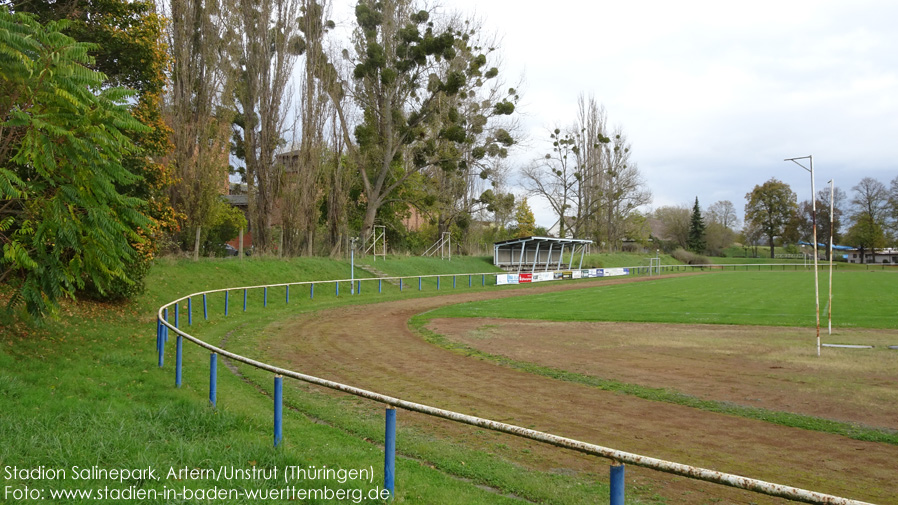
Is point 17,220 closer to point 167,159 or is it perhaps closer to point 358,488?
point 358,488

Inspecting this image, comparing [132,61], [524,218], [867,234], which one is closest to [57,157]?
[132,61]

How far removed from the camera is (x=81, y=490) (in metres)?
4.53

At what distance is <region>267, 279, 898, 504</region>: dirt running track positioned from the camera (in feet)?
19.9

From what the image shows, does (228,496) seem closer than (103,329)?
Yes

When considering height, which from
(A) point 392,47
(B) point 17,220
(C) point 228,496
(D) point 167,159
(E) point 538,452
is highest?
(A) point 392,47

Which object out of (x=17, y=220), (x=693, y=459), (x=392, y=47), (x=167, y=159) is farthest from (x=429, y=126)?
(x=693, y=459)

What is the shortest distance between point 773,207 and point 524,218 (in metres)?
47.3

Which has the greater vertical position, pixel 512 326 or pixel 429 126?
pixel 429 126

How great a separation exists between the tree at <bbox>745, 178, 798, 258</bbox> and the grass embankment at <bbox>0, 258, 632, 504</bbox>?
100.0 m

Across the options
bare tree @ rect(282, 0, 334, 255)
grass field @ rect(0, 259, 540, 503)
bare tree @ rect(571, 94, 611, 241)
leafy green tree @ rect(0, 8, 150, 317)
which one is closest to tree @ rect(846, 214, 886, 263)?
bare tree @ rect(571, 94, 611, 241)

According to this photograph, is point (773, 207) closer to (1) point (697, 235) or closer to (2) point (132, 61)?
(1) point (697, 235)

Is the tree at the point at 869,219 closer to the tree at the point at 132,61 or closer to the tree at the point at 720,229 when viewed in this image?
the tree at the point at 720,229

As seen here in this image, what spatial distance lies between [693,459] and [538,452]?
1.73 meters

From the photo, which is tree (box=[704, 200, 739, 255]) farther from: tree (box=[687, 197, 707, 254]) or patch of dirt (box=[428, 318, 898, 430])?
patch of dirt (box=[428, 318, 898, 430])
